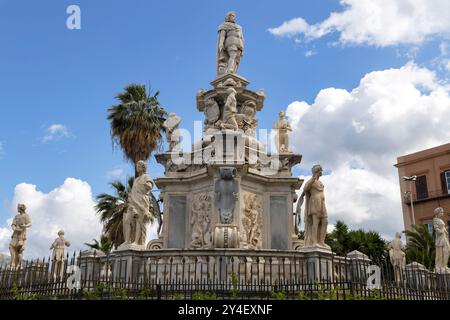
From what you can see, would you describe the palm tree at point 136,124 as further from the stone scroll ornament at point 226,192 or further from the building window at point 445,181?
the building window at point 445,181

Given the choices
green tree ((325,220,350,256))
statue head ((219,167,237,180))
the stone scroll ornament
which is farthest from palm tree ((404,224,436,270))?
statue head ((219,167,237,180))

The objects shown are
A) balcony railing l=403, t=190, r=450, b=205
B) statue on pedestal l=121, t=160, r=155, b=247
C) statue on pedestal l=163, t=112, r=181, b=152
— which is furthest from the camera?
balcony railing l=403, t=190, r=450, b=205

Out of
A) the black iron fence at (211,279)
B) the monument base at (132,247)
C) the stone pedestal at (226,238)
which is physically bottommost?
the black iron fence at (211,279)

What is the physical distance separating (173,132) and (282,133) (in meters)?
3.59

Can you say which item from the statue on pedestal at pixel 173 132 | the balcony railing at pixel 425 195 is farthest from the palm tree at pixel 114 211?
the balcony railing at pixel 425 195

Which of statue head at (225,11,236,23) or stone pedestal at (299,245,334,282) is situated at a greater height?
statue head at (225,11,236,23)

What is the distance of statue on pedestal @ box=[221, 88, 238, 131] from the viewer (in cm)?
1521

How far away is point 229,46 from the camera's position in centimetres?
1733

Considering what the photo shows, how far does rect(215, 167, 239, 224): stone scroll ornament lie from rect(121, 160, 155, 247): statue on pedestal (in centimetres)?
195

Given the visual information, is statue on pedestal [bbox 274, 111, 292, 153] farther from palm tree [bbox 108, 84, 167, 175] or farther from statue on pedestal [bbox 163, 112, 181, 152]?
palm tree [bbox 108, 84, 167, 175]

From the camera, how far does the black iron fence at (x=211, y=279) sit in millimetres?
9305

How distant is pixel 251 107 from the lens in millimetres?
16766

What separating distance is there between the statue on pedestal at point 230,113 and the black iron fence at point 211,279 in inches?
198
